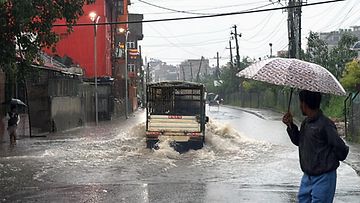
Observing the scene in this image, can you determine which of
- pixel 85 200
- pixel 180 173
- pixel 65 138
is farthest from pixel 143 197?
pixel 65 138

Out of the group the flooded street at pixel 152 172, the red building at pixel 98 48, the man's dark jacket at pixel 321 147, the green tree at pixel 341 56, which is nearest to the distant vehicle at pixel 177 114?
the flooded street at pixel 152 172

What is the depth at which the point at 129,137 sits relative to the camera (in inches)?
895

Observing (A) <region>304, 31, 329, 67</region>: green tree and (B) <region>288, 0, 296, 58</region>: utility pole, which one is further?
(A) <region>304, 31, 329, 67</region>: green tree

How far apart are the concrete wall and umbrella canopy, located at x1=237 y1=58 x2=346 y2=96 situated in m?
22.0

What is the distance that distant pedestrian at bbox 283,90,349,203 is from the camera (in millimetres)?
5789

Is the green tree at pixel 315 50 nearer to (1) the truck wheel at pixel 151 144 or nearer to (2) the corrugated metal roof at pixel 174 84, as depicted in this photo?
(2) the corrugated metal roof at pixel 174 84

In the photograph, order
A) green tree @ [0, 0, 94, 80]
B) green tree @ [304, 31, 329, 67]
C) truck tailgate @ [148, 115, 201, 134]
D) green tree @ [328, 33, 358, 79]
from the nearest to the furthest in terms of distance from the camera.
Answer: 1. green tree @ [0, 0, 94, 80]
2. truck tailgate @ [148, 115, 201, 134]
3. green tree @ [328, 33, 358, 79]
4. green tree @ [304, 31, 329, 67]

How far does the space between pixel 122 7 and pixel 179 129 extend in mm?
49249

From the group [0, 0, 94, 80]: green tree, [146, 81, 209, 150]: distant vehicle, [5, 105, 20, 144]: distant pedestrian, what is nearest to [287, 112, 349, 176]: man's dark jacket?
[0, 0, 94, 80]: green tree

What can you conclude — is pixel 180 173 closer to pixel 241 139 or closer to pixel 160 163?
pixel 160 163

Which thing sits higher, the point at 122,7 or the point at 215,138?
the point at 122,7

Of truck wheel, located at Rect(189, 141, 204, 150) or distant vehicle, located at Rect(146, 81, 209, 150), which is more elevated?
distant vehicle, located at Rect(146, 81, 209, 150)

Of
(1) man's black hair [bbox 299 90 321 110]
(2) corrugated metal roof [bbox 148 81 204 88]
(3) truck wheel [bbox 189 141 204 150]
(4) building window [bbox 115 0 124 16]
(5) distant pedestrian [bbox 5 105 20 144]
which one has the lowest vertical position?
(3) truck wheel [bbox 189 141 204 150]

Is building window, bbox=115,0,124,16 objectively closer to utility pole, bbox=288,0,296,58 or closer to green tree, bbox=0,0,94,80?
utility pole, bbox=288,0,296,58
